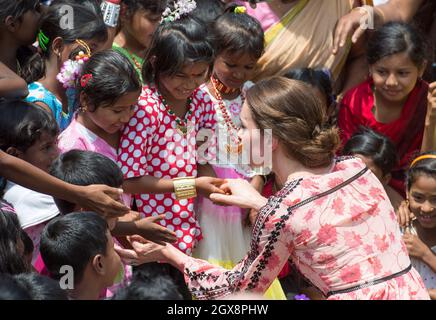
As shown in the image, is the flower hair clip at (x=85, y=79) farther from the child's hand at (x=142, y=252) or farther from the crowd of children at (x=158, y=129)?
the child's hand at (x=142, y=252)

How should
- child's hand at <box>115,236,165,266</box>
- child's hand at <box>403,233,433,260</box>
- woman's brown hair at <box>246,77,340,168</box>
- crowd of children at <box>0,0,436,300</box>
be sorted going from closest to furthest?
1. woman's brown hair at <box>246,77,340,168</box>
2. crowd of children at <box>0,0,436,300</box>
3. child's hand at <box>115,236,165,266</box>
4. child's hand at <box>403,233,433,260</box>

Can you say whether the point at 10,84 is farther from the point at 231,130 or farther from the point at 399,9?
the point at 399,9

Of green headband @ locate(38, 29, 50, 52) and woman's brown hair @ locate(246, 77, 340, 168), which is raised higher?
woman's brown hair @ locate(246, 77, 340, 168)

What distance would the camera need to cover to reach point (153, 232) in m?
3.45

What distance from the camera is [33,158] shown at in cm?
351

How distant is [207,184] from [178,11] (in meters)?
0.84

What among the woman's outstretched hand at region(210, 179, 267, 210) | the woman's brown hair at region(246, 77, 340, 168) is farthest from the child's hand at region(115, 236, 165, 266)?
the woman's brown hair at region(246, 77, 340, 168)

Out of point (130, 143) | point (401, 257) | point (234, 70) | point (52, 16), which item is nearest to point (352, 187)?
point (401, 257)

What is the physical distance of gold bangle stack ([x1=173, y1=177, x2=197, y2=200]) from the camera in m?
3.79

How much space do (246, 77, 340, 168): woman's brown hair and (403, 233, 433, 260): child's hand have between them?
3.99 ft

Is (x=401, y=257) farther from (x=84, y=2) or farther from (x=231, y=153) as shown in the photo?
(x=84, y=2)

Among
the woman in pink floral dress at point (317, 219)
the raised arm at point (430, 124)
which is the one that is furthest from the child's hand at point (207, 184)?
the raised arm at point (430, 124)

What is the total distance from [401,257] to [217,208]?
130 centimetres

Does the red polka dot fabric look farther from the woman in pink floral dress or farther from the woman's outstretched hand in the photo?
the woman in pink floral dress
